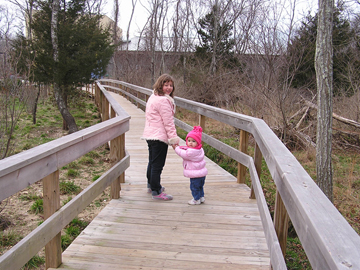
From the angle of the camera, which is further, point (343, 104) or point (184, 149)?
point (343, 104)

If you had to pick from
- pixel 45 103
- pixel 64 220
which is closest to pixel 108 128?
pixel 64 220

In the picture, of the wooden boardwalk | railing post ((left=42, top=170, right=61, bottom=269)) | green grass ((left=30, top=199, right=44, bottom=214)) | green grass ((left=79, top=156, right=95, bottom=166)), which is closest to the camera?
railing post ((left=42, top=170, right=61, bottom=269))

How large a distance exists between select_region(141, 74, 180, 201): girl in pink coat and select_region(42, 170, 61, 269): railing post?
1.59 metres

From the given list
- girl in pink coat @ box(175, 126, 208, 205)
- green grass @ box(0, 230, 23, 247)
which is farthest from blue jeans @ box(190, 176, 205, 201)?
green grass @ box(0, 230, 23, 247)

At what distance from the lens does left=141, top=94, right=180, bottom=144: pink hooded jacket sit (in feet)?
12.2

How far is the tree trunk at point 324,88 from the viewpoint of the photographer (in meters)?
5.47

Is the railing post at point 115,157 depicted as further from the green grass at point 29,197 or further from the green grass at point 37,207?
the green grass at point 29,197

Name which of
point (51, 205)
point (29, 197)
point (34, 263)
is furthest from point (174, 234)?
point (29, 197)

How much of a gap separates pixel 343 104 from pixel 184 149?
9654 mm

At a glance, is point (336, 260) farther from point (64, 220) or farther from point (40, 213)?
point (40, 213)

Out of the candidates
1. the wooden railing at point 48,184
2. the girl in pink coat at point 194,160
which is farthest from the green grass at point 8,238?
the girl in pink coat at point 194,160

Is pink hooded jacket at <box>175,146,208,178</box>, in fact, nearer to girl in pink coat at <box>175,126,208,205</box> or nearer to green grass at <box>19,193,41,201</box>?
girl in pink coat at <box>175,126,208,205</box>

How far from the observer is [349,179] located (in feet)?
22.3

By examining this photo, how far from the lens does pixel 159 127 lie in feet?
12.4
